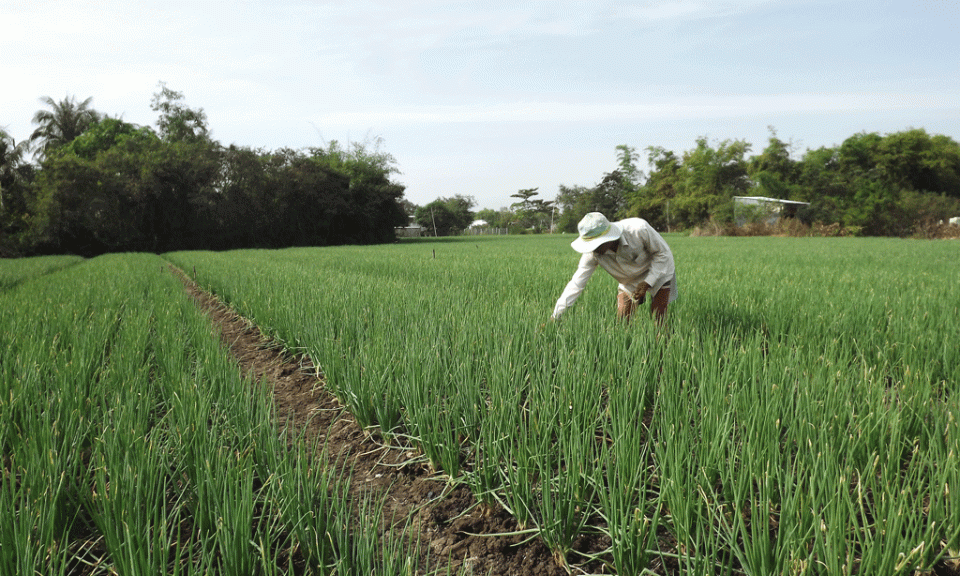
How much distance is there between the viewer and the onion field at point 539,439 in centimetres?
120

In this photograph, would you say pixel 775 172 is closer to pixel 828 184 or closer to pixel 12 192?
pixel 828 184

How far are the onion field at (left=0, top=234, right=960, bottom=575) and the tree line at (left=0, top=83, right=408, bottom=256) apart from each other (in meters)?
21.3

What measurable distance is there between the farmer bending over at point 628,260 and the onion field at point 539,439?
8.4 inches

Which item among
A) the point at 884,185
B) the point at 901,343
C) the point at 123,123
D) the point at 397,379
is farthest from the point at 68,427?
the point at 123,123

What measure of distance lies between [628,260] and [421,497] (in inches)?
77.6

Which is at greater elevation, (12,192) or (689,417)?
(12,192)

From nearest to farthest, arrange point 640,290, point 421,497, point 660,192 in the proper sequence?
point 421,497
point 640,290
point 660,192

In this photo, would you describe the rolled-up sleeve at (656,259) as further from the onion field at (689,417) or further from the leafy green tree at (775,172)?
the leafy green tree at (775,172)

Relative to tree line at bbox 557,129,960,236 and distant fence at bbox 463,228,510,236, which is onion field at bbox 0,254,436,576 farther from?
distant fence at bbox 463,228,510,236

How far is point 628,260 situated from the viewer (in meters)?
3.25

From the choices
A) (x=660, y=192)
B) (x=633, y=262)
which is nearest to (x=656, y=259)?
(x=633, y=262)

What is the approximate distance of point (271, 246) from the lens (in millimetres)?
25188

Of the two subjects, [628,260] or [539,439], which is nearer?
[539,439]

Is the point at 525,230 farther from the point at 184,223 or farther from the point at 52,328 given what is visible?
the point at 52,328
